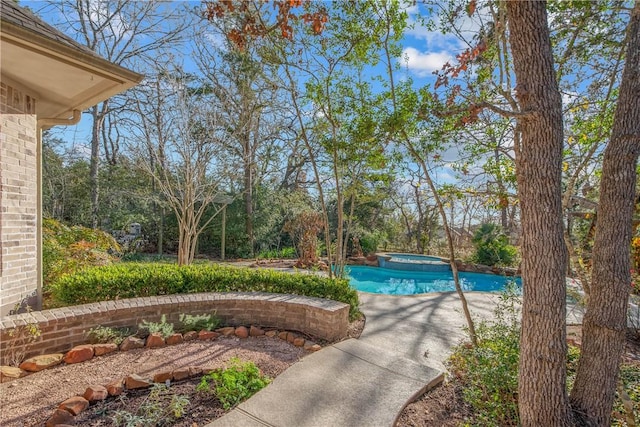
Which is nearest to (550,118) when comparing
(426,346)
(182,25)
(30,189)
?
(426,346)

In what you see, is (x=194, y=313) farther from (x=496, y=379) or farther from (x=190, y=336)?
(x=496, y=379)

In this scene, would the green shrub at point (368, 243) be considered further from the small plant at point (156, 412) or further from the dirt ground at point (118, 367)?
Answer: the small plant at point (156, 412)

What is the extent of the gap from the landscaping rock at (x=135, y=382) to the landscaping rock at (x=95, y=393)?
0.56 feet

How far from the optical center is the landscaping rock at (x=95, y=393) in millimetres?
2686

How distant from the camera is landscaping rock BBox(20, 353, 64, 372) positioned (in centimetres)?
330

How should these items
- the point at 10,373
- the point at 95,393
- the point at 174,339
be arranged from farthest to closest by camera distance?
the point at 174,339
the point at 10,373
the point at 95,393

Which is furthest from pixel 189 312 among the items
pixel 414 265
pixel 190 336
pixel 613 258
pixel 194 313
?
pixel 414 265

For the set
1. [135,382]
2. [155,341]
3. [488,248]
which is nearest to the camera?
[135,382]

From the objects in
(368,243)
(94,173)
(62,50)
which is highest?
(94,173)

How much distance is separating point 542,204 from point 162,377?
348 cm

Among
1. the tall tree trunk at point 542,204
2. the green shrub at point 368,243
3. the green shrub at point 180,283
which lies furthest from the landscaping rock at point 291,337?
the green shrub at point 368,243

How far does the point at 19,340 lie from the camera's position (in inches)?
135

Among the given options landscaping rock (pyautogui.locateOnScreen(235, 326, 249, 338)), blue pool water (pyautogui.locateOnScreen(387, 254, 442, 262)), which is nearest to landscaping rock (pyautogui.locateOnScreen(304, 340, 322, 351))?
landscaping rock (pyautogui.locateOnScreen(235, 326, 249, 338))

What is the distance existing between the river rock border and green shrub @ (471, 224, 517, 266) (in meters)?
9.75
